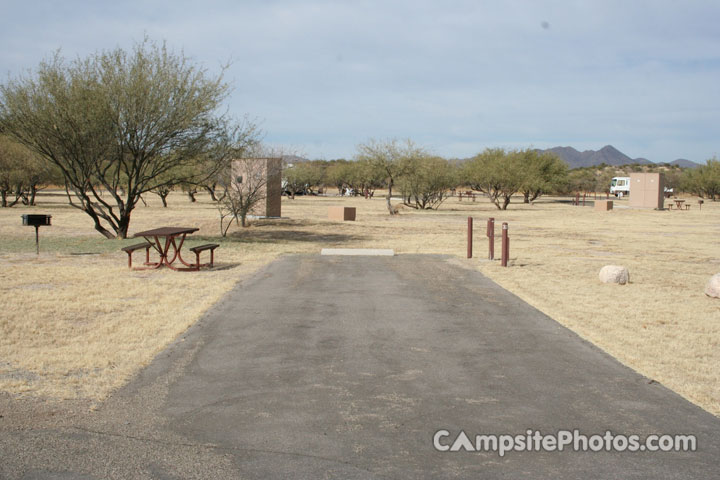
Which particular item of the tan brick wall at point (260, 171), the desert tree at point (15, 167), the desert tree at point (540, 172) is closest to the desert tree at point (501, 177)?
the desert tree at point (540, 172)

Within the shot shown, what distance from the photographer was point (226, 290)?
411 inches

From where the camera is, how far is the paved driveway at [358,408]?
3.82 m

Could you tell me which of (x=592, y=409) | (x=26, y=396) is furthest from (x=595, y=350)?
(x=26, y=396)

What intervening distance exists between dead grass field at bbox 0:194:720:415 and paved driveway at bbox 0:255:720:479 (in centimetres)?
42

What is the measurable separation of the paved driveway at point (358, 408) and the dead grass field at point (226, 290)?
0.42 metres

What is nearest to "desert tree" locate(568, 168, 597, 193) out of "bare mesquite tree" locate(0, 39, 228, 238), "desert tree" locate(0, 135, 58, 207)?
"desert tree" locate(0, 135, 58, 207)

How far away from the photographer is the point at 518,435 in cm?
429

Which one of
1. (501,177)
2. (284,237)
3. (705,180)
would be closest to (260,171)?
(284,237)

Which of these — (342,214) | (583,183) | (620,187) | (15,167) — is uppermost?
(583,183)

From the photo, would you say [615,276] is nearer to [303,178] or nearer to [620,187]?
[303,178]

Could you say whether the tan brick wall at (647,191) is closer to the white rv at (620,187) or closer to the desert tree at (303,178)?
the desert tree at (303,178)

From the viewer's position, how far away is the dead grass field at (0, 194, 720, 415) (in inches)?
236

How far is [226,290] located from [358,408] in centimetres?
603

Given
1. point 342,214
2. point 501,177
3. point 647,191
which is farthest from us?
point 647,191
